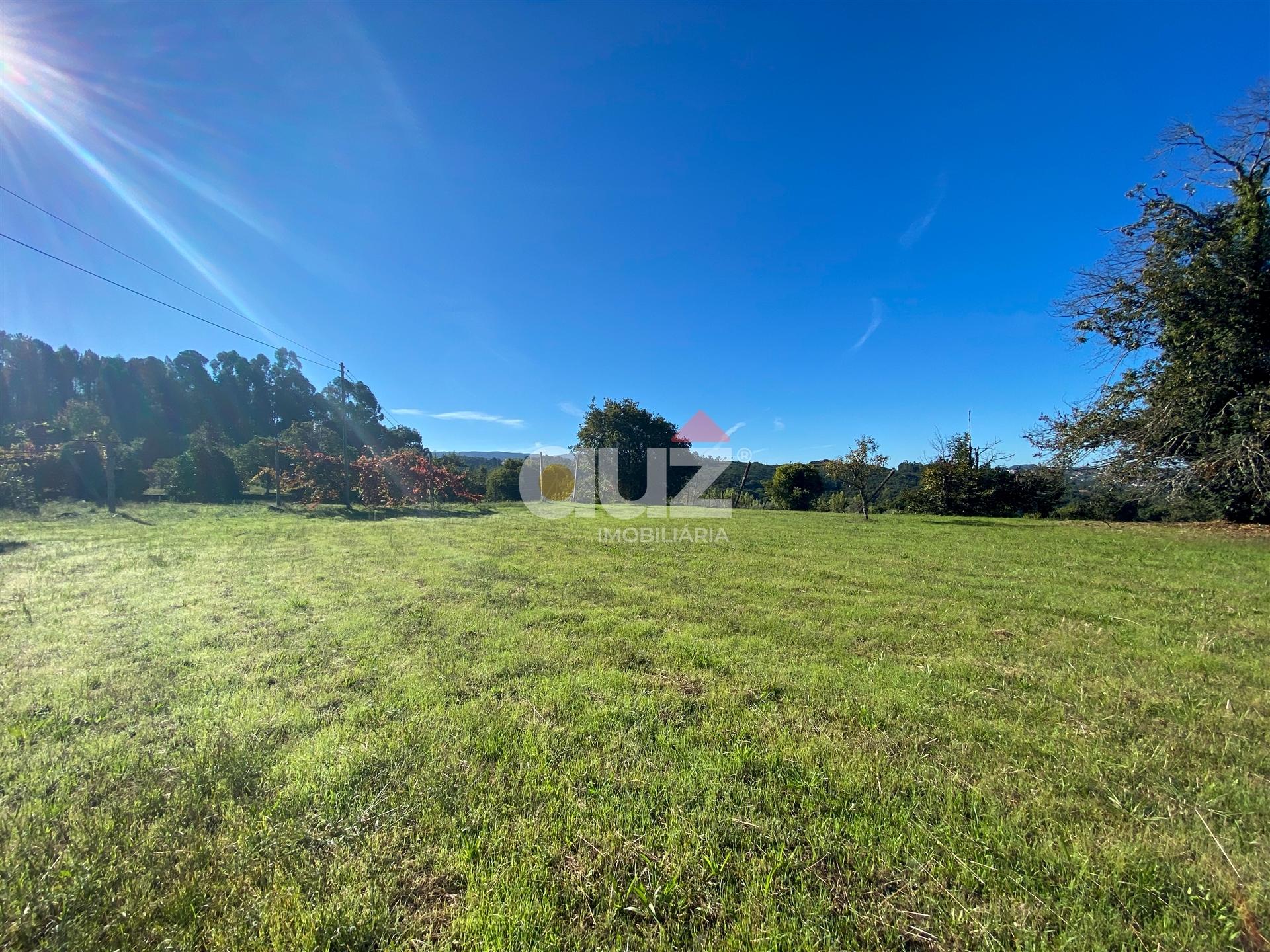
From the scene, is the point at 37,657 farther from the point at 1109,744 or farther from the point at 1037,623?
the point at 1037,623

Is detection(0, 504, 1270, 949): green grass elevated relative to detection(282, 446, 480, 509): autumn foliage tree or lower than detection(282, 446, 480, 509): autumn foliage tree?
lower

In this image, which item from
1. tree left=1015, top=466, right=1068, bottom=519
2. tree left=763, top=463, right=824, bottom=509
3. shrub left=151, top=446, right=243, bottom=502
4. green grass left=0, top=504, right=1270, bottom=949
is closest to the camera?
green grass left=0, top=504, right=1270, bottom=949

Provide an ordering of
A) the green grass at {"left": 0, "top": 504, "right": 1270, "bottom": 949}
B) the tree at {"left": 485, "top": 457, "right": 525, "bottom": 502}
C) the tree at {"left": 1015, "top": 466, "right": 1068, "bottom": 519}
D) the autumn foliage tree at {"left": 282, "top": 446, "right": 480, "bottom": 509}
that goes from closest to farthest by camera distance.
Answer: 1. the green grass at {"left": 0, "top": 504, "right": 1270, "bottom": 949}
2. the tree at {"left": 1015, "top": 466, "right": 1068, "bottom": 519}
3. the autumn foliage tree at {"left": 282, "top": 446, "right": 480, "bottom": 509}
4. the tree at {"left": 485, "top": 457, "right": 525, "bottom": 502}

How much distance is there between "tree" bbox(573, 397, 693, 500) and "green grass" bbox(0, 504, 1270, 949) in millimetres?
17206

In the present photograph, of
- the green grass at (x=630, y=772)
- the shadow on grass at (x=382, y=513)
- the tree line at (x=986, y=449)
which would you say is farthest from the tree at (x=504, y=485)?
the green grass at (x=630, y=772)

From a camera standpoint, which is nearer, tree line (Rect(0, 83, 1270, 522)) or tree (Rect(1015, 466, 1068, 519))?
tree line (Rect(0, 83, 1270, 522))

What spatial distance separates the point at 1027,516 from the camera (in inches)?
600

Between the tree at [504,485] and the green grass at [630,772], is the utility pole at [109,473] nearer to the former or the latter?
the tree at [504,485]

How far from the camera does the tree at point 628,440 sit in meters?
21.8

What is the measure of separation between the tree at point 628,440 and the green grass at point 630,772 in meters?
17.2

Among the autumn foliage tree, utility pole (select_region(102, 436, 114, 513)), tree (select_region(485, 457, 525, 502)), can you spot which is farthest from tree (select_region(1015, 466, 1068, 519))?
utility pole (select_region(102, 436, 114, 513))

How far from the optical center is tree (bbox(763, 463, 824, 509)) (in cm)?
1950

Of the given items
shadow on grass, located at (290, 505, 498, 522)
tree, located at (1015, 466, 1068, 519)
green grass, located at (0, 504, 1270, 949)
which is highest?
tree, located at (1015, 466, 1068, 519)

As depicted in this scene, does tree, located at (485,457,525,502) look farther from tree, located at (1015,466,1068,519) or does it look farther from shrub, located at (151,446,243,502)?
tree, located at (1015,466,1068,519)
